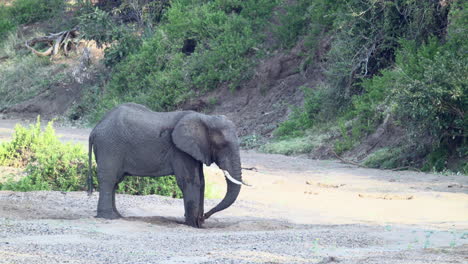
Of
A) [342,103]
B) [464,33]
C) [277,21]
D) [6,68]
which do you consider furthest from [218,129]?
[6,68]

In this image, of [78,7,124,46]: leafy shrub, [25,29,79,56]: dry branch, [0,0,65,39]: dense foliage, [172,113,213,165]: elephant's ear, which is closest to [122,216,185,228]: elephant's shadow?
[172,113,213,165]: elephant's ear

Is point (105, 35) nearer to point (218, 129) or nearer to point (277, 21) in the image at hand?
point (277, 21)

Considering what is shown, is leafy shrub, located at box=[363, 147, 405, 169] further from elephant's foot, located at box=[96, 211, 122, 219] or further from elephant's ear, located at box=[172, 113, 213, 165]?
elephant's foot, located at box=[96, 211, 122, 219]

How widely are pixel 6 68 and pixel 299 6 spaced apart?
16.2 m

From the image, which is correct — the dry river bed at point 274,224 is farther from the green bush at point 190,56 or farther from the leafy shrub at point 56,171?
the green bush at point 190,56

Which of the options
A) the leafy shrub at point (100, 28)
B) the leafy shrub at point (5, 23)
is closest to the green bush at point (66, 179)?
the leafy shrub at point (100, 28)

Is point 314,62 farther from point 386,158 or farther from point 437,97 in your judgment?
point 437,97

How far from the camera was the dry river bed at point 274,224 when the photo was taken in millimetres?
7562

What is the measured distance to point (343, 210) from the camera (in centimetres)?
1271

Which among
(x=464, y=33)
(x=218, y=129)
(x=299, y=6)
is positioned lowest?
(x=218, y=129)

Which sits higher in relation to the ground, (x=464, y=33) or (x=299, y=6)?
(x=299, y=6)

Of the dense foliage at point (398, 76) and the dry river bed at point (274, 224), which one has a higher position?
the dense foliage at point (398, 76)

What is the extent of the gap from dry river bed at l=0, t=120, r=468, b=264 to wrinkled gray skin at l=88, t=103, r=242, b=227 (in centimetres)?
42

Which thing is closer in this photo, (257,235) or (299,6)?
(257,235)
